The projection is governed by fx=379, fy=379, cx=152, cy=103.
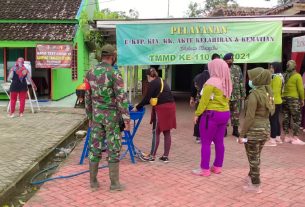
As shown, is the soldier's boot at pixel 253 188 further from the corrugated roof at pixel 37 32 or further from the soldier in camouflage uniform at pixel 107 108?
the corrugated roof at pixel 37 32

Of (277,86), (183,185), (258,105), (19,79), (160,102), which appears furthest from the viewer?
(19,79)

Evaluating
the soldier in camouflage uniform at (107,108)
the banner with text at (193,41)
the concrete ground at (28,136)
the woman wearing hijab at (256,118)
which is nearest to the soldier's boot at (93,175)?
the soldier in camouflage uniform at (107,108)

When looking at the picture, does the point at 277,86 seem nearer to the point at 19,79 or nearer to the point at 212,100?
the point at 212,100

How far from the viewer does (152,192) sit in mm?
4926

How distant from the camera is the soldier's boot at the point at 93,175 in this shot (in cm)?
495

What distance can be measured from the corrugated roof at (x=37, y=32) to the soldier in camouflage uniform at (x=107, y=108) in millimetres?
8820

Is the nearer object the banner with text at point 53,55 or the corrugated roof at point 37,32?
the banner with text at point 53,55

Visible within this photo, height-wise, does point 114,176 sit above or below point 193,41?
below

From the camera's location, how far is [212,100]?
5.31 metres

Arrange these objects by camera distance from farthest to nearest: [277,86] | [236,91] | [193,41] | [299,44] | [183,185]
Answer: [193,41], [299,44], [236,91], [277,86], [183,185]

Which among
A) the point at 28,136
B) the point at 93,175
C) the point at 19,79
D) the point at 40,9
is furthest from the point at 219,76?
the point at 40,9

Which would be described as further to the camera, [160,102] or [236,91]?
[236,91]

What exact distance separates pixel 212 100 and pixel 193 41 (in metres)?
5.16

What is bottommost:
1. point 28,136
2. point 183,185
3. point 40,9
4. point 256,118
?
point 183,185
